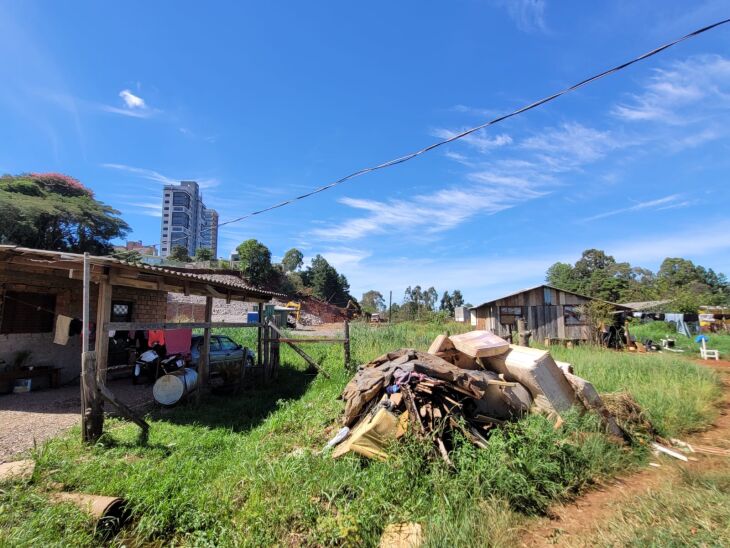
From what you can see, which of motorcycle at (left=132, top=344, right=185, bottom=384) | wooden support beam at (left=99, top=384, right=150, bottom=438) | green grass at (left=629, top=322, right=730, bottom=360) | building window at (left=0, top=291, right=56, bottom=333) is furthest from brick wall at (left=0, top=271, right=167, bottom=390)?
green grass at (left=629, top=322, right=730, bottom=360)

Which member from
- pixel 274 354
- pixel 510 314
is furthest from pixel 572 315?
pixel 274 354

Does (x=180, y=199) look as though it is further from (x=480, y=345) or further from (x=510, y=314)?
(x=480, y=345)

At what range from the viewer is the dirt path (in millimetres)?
3246

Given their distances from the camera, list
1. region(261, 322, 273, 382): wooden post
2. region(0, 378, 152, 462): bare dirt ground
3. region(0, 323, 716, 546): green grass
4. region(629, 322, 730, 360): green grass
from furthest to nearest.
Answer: region(629, 322, 730, 360): green grass → region(261, 322, 273, 382): wooden post → region(0, 378, 152, 462): bare dirt ground → region(0, 323, 716, 546): green grass

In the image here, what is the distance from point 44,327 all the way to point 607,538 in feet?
37.8

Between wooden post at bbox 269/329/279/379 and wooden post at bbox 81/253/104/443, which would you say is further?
wooden post at bbox 269/329/279/379

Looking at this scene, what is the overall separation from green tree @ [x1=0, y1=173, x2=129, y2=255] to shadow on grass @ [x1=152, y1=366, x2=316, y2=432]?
2441 cm

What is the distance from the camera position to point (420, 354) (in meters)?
5.94

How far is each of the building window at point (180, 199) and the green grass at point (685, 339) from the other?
27.9 metres

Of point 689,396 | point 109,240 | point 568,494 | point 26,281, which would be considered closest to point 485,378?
point 568,494

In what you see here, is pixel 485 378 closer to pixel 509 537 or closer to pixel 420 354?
pixel 420 354

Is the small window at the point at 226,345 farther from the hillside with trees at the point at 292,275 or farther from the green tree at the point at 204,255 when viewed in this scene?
the green tree at the point at 204,255

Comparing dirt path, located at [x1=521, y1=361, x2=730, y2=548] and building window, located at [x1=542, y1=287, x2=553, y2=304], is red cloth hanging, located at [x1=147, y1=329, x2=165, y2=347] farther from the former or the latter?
building window, located at [x1=542, y1=287, x2=553, y2=304]

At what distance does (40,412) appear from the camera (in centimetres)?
650
